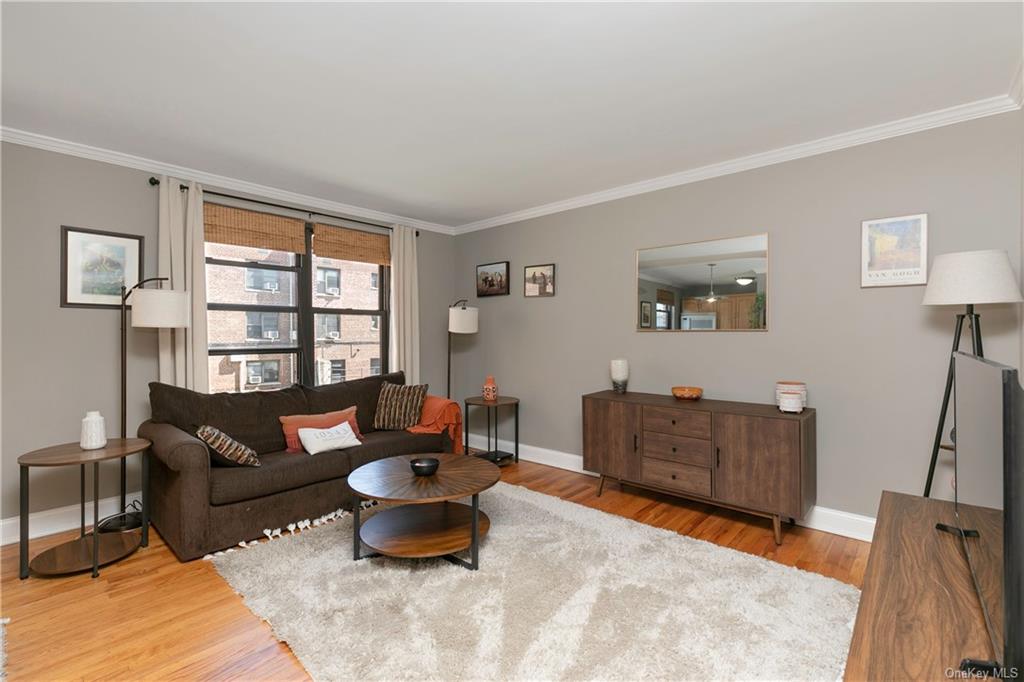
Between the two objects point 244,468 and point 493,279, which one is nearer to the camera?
point 244,468

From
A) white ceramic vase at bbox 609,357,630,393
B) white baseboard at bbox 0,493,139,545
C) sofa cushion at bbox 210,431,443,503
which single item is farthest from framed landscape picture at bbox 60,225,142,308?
white ceramic vase at bbox 609,357,630,393

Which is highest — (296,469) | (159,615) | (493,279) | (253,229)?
(253,229)

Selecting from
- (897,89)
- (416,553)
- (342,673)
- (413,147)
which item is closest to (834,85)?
(897,89)

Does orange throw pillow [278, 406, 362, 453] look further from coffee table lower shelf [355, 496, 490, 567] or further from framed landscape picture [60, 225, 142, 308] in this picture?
framed landscape picture [60, 225, 142, 308]

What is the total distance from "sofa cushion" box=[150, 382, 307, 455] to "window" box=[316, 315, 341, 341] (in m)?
0.78

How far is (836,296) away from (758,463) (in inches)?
47.0

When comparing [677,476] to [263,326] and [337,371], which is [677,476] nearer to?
[337,371]

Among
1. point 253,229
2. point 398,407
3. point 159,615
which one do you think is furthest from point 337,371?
point 159,615

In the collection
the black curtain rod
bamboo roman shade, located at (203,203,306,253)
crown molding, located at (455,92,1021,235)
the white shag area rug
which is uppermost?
crown molding, located at (455,92,1021,235)

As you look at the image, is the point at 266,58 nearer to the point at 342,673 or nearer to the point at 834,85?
the point at 342,673

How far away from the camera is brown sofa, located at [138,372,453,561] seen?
266cm

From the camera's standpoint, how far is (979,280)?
2.27 m

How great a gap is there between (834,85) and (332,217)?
3.91 m

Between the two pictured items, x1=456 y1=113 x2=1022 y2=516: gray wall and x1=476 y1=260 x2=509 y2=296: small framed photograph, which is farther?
x1=476 y1=260 x2=509 y2=296: small framed photograph
